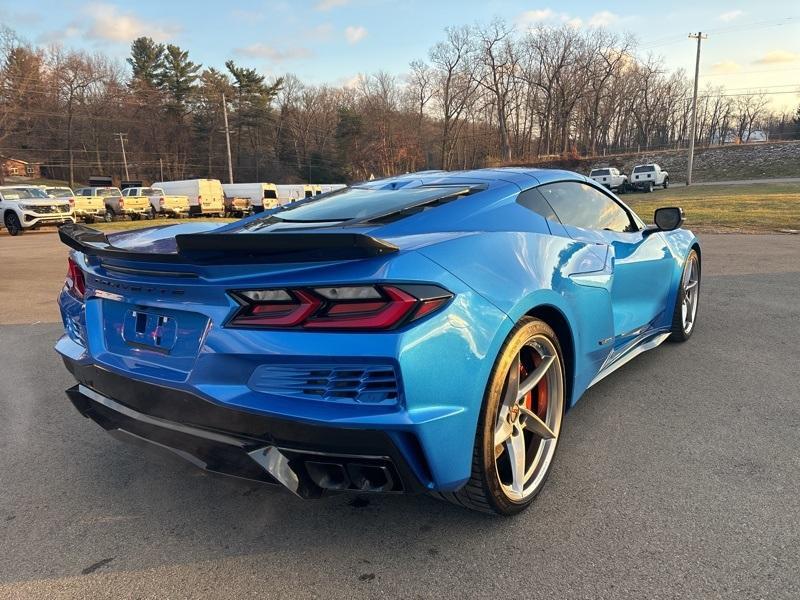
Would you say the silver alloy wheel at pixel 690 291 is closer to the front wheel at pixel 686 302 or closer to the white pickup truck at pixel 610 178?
the front wheel at pixel 686 302

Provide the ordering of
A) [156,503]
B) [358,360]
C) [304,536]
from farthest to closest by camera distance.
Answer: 1. [156,503]
2. [304,536]
3. [358,360]

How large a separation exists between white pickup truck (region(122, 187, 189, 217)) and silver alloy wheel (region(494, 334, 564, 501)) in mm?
32431

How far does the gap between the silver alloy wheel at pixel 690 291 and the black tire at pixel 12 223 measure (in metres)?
23.0

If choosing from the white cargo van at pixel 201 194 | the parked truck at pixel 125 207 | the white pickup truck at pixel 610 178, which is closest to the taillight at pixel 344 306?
the parked truck at pixel 125 207

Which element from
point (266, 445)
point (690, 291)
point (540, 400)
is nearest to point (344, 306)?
point (266, 445)

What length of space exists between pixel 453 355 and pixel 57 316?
6.10 meters

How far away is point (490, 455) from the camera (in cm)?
205

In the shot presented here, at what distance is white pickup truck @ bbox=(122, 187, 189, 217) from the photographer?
3159 cm

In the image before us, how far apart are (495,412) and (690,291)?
353 centimetres

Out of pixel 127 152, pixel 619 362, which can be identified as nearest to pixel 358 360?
pixel 619 362

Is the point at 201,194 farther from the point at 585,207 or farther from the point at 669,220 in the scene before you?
the point at 585,207

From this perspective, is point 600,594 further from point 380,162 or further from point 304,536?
point 380,162

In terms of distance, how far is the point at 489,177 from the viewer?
3039 millimetres

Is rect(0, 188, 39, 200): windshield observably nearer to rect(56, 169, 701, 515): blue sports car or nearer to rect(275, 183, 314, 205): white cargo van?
rect(275, 183, 314, 205): white cargo van
